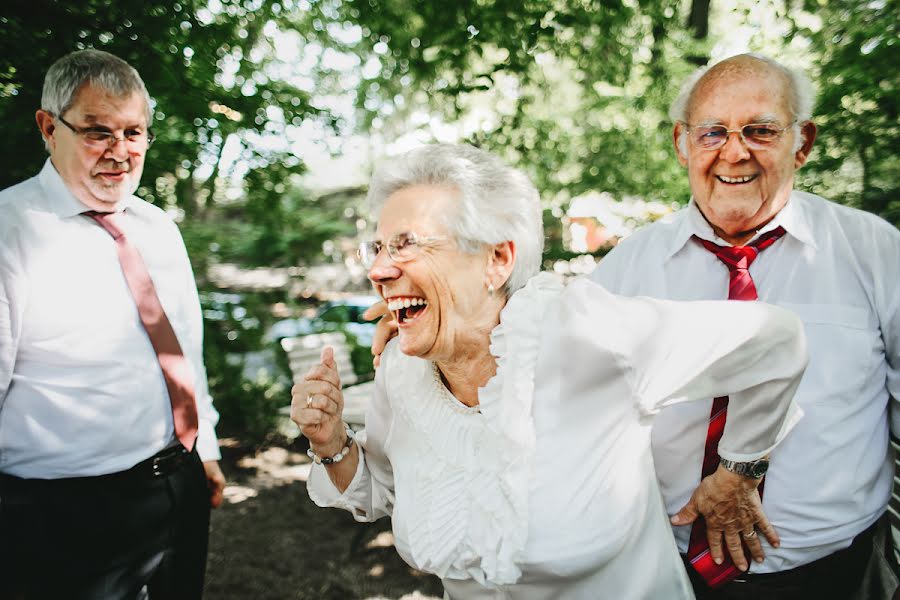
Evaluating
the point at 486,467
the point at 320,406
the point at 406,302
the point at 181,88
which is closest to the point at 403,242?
the point at 406,302

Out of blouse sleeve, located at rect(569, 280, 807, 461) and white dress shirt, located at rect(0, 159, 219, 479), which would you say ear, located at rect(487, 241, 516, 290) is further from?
white dress shirt, located at rect(0, 159, 219, 479)

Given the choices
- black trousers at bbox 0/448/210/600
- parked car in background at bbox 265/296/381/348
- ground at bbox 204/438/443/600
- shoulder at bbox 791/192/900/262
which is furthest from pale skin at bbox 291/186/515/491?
parked car in background at bbox 265/296/381/348

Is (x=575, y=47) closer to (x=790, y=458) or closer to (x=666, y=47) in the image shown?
(x=666, y=47)

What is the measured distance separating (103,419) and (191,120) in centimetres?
230

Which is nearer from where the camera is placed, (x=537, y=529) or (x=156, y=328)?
(x=537, y=529)

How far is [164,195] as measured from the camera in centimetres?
439

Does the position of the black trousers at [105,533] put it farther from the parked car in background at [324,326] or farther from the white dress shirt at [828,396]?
the parked car in background at [324,326]

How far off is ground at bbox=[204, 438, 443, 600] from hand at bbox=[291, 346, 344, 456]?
8.49 feet

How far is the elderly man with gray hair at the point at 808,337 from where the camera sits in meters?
1.73

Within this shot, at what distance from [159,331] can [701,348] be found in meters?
1.99

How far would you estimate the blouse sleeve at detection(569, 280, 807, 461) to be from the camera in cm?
144

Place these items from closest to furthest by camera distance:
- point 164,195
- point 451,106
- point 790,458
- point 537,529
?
point 537,529, point 790,458, point 164,195, point 451,106

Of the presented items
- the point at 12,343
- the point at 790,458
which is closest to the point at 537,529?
the point at 790,458

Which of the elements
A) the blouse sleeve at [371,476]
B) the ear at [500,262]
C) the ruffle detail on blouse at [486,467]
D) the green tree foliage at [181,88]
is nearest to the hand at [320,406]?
the blouse sleeve at [371,476]
